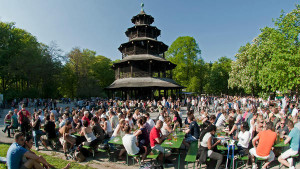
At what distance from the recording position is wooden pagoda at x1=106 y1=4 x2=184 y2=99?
24.5 metres

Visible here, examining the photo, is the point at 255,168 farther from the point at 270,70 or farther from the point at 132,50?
the point at 132,50

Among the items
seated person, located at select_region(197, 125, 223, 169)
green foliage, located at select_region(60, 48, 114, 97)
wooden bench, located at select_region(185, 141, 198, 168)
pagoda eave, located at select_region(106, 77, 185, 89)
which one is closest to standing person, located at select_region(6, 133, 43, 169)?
wooden bench, located at select_region(185, 141, 198, 168)

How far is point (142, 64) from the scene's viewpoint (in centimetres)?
2689

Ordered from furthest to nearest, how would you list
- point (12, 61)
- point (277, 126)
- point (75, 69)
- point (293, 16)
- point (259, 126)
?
point (75, 69) < point (12, 61) < point (293, 16) < point (277, 126) < point (259, 126)

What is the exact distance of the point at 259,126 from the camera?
5.96 meters

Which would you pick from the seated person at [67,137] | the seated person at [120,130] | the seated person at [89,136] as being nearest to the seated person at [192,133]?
the seated person at [120,130]

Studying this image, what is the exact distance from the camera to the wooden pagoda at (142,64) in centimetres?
2449

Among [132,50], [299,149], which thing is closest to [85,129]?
[299,149]

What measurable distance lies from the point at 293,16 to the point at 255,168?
56.1 feet

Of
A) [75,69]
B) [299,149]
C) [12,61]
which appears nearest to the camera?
[299,149]

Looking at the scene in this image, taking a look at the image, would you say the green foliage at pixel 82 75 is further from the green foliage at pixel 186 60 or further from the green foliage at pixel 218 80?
the green foliage at pixel 218 80

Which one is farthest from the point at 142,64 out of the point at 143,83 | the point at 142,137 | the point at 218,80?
the point at 218,80

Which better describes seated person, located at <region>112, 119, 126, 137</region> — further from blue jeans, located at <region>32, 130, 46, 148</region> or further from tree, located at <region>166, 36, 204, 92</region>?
tree, located at <region>166, 36, 204, 92</region>

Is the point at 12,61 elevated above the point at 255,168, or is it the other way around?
the point at 12,61
